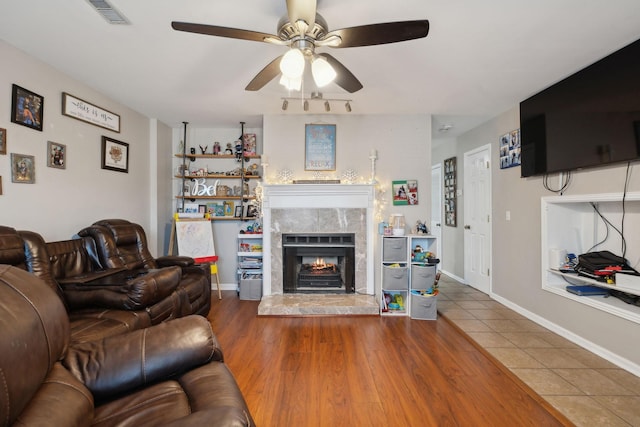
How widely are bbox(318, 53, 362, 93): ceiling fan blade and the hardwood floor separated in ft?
7.19

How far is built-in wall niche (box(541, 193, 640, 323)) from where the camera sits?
7.72 feet

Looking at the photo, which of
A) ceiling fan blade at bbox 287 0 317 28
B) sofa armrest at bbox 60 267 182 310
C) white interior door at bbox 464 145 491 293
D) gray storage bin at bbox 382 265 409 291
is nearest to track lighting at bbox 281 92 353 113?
ceiling fan blade at bbox 287 0 317 28

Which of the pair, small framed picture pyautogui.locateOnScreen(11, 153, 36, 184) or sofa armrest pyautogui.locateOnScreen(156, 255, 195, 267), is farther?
sofa armrest pyautogui.locateOnScreen(156, 255, 195, 267)

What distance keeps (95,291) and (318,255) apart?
7.78ft

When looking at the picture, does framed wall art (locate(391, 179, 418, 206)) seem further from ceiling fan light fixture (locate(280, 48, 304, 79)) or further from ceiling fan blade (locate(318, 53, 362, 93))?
ceiling fan light fixture (locate(280, 48, 304, 79))

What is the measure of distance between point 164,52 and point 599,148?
3731mm

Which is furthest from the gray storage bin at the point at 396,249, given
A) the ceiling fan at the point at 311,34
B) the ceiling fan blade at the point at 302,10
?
the ceiling fan blade at the point at 302,10

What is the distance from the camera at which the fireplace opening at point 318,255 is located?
3.70m

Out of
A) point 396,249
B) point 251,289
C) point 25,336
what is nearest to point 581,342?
point 396,249

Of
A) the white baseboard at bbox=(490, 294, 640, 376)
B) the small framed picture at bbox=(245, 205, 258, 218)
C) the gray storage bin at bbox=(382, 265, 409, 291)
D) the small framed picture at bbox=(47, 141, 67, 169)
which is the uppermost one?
the small framed picture at bbox=(47, 141, 67, 169)

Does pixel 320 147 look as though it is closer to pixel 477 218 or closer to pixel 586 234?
pixel 477 218

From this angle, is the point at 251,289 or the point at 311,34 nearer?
the point at 311,34

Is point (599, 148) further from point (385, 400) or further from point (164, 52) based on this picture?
point (164, 52)

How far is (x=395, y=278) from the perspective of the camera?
10.8 feet
